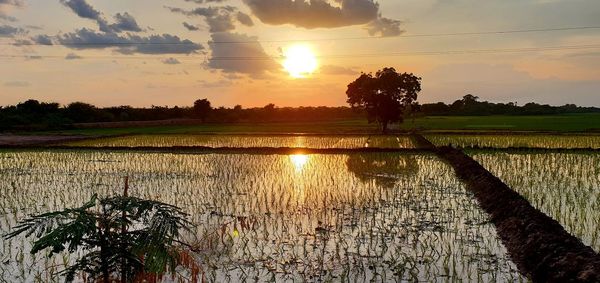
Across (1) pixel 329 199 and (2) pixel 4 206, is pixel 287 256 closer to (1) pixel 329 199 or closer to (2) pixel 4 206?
(1) pixel 329 199

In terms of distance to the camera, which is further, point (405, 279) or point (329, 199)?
point (329, 199)

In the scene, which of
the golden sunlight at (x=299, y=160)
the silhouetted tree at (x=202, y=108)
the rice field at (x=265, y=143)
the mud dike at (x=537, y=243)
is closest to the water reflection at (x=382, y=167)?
the golden sunlight at (x=299, y=160)

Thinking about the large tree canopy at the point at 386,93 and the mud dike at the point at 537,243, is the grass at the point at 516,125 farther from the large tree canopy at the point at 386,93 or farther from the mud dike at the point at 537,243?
the mud dike at the point at 537,243

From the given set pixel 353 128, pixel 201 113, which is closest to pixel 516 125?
pixel 353 128

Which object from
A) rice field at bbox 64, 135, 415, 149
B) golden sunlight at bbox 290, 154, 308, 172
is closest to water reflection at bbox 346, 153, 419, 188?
golden sunlight at bbox 290, 154, 308, 172

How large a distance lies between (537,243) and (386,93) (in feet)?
114

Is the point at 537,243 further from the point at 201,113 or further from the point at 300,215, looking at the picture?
the point at 201,113

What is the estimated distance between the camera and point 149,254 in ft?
13.9

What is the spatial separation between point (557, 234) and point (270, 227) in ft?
16.1

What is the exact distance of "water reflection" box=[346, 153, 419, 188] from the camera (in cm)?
1622

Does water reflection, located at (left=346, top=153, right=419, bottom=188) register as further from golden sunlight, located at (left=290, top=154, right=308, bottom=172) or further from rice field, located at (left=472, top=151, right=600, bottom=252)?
rice field, located at (left=472, top=151, right=600, bottom=252)

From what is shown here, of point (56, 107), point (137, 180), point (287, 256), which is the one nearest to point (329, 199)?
point (287, 256)

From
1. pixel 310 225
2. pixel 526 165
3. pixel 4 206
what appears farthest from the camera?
pixel 526 165

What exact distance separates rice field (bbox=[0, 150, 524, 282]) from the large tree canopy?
20.4m
